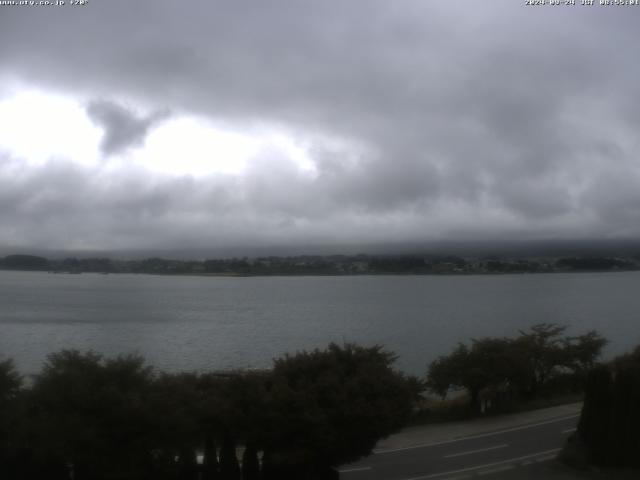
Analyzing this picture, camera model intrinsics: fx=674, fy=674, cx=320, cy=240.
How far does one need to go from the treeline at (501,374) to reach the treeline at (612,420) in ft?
32.5

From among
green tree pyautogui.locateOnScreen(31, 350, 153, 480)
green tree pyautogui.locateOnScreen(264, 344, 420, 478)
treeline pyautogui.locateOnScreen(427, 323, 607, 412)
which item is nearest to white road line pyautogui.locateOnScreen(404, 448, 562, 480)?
green tree pyautogui.locateOnScreen(264, 344, 420, 478)

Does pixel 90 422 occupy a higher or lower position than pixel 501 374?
higher

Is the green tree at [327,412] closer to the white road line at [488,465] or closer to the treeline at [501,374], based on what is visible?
the white road line at [488,465]

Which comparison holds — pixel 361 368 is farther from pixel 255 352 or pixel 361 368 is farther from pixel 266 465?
pixel 255 352

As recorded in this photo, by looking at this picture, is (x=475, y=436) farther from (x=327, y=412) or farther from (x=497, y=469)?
(x=327, y=412)

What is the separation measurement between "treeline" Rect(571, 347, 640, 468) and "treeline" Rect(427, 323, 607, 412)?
9.90 m

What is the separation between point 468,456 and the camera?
19.6 meters

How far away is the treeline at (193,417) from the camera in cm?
1267

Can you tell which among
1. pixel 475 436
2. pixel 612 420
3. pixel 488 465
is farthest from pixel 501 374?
pixel 612 420

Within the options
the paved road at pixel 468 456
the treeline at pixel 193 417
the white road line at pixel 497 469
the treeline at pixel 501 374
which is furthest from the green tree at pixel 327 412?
the treeline at pixel 501 374

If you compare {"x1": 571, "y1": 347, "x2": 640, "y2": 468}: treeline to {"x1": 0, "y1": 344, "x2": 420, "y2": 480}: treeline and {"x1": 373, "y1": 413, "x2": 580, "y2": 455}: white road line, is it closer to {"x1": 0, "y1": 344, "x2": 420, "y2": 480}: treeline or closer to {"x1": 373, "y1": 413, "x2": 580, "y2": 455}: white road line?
{"x1": 373, "y1": 413, "x2": 580, "y2": 455}: white road line

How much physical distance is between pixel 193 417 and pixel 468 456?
9.43 meters

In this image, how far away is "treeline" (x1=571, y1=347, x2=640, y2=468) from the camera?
17.4m

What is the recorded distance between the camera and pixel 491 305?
94.1 metres
